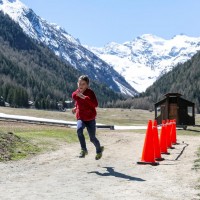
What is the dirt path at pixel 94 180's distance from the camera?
8.17 m

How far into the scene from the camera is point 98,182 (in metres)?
9.59

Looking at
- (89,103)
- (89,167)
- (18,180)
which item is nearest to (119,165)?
(89,167)

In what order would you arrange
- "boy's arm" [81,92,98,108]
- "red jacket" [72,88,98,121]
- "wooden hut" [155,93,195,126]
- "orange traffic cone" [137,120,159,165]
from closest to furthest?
"boy's arm" [81,92,98,108] < "red jacket" [72,88,98,121] < "orange traffic cone" [137,120,159,165] < "wooden hut" [155,93,195,126]

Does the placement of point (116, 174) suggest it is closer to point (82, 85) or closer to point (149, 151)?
point (149, 151)

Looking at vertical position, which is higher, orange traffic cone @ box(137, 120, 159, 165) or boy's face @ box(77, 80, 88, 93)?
boy's face @ box(77, 80, 88, 93)

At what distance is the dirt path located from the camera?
8.17 meters

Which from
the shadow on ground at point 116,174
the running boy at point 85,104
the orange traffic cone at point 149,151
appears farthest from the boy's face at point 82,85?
the orange traffic cone at point 149,151

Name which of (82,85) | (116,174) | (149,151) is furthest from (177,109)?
(116,174)

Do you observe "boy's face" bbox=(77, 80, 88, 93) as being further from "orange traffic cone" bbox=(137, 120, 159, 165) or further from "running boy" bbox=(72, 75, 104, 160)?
"orange traffic cone" bbox=(137, 120, 159, 165)

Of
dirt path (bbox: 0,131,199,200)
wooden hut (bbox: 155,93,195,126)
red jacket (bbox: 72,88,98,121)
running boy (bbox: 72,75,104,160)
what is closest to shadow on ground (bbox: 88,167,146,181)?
dirt path (bbox: 0,131,199,200)

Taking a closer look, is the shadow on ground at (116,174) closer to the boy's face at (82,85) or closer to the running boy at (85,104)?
the running boy at (85,104)

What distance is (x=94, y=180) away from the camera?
9875 mm

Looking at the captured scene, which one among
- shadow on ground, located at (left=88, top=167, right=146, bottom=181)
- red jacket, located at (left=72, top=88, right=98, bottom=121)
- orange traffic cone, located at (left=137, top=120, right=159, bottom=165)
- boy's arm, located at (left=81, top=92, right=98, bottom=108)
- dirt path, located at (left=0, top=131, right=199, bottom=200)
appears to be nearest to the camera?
dirt path, located at (left=0, top=131, right=199, bottom=200)

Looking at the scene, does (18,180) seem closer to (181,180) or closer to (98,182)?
(98,182)
